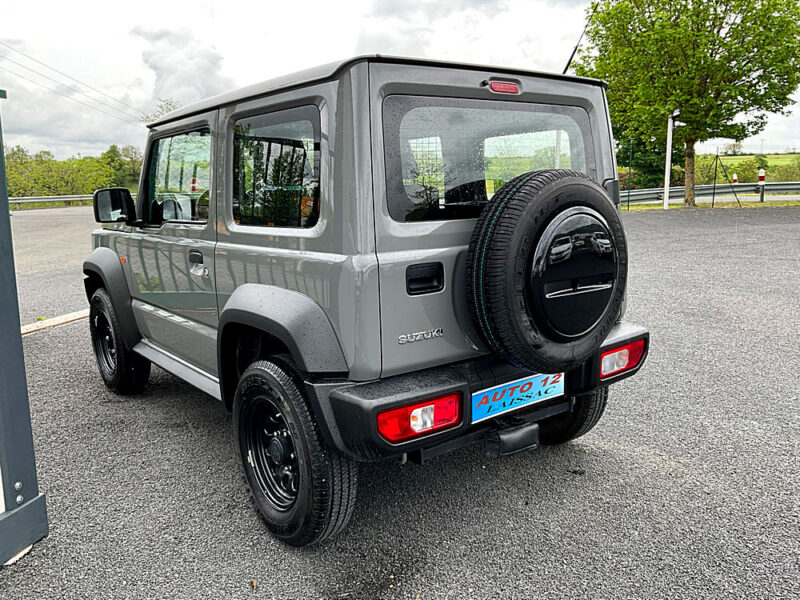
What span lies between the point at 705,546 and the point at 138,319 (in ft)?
11.5

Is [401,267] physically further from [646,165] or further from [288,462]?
[646,165]

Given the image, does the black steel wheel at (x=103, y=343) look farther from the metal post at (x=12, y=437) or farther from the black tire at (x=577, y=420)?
the black tire at (x=577, y=420)

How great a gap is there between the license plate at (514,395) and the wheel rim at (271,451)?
785 millimetres

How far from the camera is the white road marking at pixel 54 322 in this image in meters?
6.52

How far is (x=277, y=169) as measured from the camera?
8.88 ft

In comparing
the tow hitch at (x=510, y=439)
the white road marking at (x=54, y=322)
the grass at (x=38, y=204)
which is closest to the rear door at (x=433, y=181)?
the tow hitch at (x=510, y=439)

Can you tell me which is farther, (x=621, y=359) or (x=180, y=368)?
(x=180, y=368)

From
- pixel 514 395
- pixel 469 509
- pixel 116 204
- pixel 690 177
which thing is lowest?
pixel 469 509

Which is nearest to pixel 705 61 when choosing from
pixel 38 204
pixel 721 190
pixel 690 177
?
pixel 690 177

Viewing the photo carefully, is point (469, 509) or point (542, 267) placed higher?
point (542, 267)

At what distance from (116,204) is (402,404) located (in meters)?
2.67

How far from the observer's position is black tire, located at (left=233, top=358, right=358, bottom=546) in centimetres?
245

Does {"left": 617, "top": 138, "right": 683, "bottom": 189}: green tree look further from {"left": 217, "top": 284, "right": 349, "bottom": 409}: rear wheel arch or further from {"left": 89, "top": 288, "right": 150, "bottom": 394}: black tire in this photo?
{"left": 217, "top": 284, "right": 349, "bottom": 409}: rear wheel arch

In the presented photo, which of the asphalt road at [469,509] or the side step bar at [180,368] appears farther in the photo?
the side step bar at [180,368]
